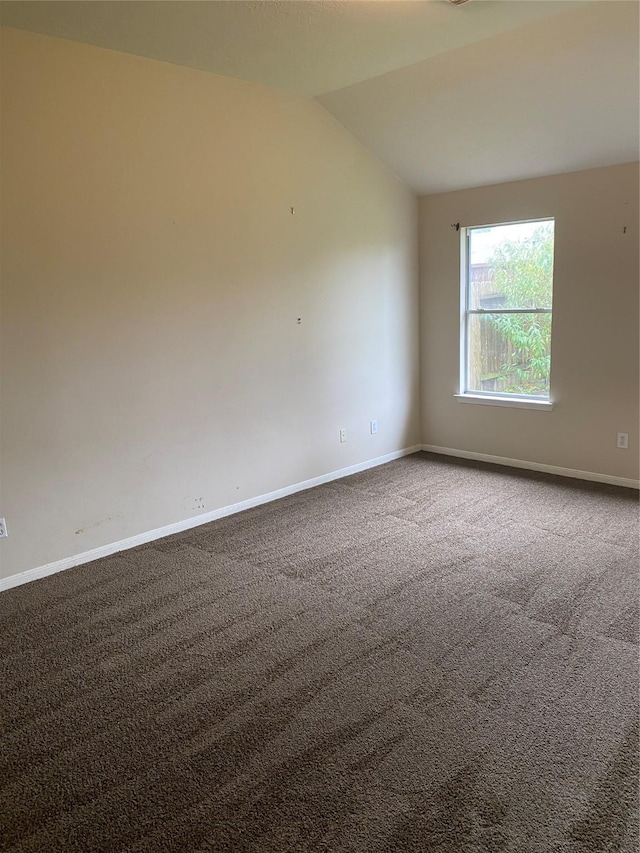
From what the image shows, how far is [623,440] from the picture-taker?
4332 mm

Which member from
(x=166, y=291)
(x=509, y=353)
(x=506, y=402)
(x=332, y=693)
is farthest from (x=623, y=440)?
(x=166, y=291)

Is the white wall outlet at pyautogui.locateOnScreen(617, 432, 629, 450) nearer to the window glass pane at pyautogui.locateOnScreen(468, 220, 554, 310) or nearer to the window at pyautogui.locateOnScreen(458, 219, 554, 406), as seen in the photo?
the window at pyautogui.locateOnScreen(458, 219, 554, 406)

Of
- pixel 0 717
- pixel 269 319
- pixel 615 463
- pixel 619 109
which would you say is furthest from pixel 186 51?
pixel 615 463

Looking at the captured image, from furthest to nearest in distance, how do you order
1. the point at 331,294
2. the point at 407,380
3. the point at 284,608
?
the point at 407,380, the point at 331,294, the point at 284,608

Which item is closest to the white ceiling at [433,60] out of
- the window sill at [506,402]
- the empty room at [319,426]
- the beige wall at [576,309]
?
the empty room at [319,426]

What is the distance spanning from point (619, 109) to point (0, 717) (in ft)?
14.2

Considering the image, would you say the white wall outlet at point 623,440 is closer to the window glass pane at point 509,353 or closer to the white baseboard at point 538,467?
the white baseboard at point 538,467

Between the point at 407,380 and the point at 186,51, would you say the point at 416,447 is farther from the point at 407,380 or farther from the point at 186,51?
the point at 186,51

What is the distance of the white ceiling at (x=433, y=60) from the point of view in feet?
9.08

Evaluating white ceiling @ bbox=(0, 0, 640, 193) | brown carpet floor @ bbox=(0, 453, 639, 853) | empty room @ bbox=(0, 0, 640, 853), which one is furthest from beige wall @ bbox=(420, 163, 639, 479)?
brown carpet floor @ bbox=(0, 453, 639, 853)

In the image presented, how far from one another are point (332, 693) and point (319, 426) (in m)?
2.59

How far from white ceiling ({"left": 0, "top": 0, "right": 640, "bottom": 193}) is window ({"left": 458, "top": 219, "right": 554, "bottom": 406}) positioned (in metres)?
0.51

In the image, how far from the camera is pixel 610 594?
113 inches

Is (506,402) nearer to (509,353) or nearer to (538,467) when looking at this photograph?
(509,353)
